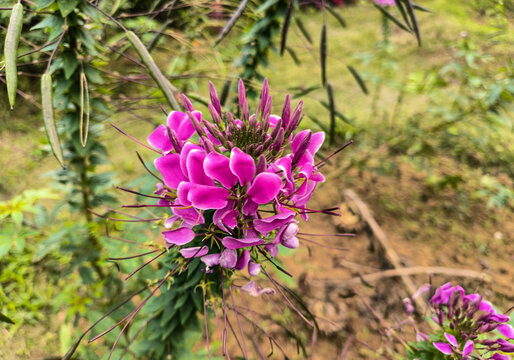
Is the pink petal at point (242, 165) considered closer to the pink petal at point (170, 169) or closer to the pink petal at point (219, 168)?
the pink petal at point (219, 168)

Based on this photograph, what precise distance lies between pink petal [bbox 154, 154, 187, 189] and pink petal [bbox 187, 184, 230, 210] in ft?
0.29

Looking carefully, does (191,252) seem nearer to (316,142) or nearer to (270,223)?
(270,223)

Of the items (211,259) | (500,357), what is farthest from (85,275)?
(500,357)

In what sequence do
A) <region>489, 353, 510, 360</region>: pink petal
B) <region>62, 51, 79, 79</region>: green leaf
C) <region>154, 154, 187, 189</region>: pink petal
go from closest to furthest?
<region>154, 154, 187, 189</region>: pink petal
<region>489, 353, 510, 360</region>: pink petal
<region>62, 51, 79, 79</region>: green leaf

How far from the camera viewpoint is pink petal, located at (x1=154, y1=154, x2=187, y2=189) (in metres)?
0.74

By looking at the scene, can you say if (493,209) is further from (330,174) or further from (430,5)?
(430,5)

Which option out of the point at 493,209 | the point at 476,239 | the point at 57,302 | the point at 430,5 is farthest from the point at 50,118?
the point at 430,5

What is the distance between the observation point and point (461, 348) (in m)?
1.01

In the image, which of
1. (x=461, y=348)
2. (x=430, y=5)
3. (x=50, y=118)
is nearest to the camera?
(x=50, y=118)

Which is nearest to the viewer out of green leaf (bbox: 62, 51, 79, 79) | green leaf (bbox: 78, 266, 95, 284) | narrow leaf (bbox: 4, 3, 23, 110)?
narrow leaf (bbox: 4, 3, 23, 110)

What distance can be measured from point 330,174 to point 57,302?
88.0 inches

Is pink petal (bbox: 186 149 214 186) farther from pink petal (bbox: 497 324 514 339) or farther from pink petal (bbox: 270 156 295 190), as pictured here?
pink petal (bbox: 497 324 514 339)

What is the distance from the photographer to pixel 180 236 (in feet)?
2.46

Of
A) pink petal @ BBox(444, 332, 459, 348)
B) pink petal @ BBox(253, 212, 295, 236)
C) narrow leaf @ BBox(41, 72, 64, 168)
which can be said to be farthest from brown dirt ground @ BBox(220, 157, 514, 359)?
narrow leaf @ BBox(41, 72, 64, 168)
